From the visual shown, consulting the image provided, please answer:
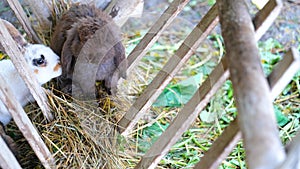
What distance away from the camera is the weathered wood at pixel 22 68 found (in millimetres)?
1853

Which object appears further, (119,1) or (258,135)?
(119,1)

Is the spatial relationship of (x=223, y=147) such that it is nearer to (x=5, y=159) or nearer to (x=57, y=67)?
(x=5, y=159)

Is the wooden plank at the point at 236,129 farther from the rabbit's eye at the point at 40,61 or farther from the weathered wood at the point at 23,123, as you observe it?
the rabbit's eye at the point at 40,61

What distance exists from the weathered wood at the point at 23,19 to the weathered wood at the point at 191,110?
0.95 meters

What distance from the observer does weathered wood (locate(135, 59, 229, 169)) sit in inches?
66.1

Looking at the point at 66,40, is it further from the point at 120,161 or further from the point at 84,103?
the point at 120,161

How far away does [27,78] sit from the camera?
199 cm

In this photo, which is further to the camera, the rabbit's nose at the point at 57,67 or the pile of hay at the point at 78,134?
the rabbit's nose at the point at 57,67

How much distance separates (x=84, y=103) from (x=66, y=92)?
0.11m

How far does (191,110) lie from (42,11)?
1.09m

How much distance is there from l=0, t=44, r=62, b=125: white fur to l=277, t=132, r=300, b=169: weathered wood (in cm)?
139

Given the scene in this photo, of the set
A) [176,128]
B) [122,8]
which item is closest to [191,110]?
[176,128]

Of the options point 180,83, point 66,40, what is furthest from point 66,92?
point 180,83

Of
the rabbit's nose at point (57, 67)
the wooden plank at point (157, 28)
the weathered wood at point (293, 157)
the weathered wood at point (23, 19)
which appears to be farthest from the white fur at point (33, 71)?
the weathered wood at point (293, 157)
